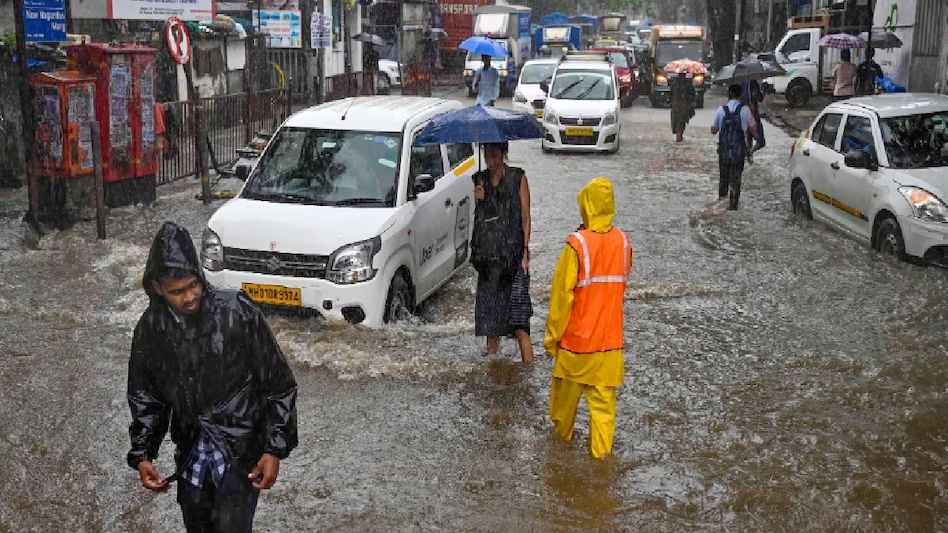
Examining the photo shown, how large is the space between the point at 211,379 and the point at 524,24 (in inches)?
1784

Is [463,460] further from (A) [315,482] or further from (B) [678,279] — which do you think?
(B) [678,279]

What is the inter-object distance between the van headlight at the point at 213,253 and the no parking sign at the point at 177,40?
8720mm

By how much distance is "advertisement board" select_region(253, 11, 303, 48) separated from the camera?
29.5m

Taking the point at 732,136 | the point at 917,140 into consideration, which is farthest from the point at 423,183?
the point at 732,136

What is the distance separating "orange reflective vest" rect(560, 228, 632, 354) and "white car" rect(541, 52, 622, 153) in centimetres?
1552

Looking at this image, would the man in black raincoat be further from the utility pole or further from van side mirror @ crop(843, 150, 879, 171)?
the utility pole

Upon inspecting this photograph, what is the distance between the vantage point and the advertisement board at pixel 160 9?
1817cm

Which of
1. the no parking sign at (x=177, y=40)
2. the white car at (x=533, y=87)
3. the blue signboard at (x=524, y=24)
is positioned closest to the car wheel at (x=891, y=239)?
the no parking sign at (x=177, y=40)

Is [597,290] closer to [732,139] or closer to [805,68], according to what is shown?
[732,139]

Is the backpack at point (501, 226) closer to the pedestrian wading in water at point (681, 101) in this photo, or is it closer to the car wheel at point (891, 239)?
the car wheel at point (891, 239)

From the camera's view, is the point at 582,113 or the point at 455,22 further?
the point at 455,22

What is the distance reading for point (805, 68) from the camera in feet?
110

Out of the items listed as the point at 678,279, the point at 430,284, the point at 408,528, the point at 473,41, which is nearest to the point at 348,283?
the point at 430,284

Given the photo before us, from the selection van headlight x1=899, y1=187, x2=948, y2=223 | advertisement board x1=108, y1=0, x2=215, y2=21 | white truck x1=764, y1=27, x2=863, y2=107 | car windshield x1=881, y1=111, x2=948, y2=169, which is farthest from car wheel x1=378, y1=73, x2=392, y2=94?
van headlight x1=899, y1=187, x2=948, y2=223
